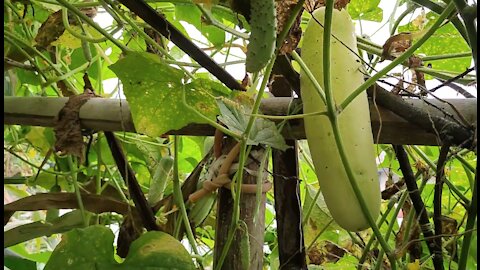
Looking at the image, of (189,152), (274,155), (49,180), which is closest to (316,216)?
(274,155)

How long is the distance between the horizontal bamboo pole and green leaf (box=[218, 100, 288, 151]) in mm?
43

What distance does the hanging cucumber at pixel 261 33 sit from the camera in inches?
15.3

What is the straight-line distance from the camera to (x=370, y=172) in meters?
0.47

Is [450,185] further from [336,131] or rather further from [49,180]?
[49,180]

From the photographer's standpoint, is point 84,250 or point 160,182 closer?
point 84,250

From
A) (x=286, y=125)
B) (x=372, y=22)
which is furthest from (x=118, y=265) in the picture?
(x=372, y=22)

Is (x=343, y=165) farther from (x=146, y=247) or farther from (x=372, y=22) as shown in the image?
(x=372, y=22)

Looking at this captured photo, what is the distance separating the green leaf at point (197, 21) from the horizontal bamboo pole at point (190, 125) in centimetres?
20

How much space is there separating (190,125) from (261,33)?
31cm

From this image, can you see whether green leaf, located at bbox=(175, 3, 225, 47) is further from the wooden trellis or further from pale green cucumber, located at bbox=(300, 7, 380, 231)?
pale green cucumber, located at bbox=(300, 7, 380, 231)

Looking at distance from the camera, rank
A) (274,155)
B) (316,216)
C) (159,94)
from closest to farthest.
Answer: (159,94), (274,155), (316,216)

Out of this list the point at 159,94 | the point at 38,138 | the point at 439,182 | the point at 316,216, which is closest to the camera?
the point at 439,182

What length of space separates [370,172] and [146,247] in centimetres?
23

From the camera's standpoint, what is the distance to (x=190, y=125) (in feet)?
2.27
